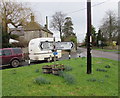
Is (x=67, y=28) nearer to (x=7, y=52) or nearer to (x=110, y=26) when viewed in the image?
(x=110, y=26)

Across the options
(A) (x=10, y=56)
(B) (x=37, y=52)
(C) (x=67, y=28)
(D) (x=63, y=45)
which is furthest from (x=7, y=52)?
(C) (x=67, y=28)

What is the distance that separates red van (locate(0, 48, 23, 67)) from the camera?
34.6 feet

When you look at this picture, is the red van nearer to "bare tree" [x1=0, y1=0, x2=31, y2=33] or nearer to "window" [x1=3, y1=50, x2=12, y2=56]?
"window" [x1=3, y1=50, x2=12, y2=56]

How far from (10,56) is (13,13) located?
11941mm

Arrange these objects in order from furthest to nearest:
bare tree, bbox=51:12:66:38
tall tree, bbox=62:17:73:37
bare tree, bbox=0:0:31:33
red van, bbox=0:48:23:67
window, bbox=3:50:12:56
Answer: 1. tall tree, bbox=62:17:73:37
2. bare tree, bbox=51:12:66:38
3. bare tree, bbox=0:0:31:33
4. window, bbox=3:50:12:56
5. red van, bbox=0:48:23:67

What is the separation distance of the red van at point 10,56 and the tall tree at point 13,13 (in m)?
10.7

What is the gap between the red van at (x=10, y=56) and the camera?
1054cm

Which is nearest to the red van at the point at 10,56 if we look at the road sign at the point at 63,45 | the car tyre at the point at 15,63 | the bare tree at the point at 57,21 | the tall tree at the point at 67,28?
the car tyre at the point at 15,63

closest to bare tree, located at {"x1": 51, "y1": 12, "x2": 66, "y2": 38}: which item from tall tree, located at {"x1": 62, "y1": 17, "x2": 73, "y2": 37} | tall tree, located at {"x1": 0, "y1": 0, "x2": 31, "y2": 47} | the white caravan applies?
tall tree, located at {"x1": 62, "y1": 17, "x2": 73, "y2": 37}

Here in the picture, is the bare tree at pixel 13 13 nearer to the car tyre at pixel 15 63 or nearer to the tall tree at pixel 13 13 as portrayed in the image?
the tall tree at pixel 13 13

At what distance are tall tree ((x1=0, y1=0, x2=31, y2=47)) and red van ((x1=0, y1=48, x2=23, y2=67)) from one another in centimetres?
1071

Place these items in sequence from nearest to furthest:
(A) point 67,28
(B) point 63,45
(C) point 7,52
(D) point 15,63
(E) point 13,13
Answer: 1. (B) point 63,45
2. (C) point 7,52
3. (D) point 15,63
4. (E) point 13,13
5. (A) point 67,28

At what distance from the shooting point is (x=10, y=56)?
10922 mm

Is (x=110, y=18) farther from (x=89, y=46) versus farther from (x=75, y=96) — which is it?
(x=75, y=96)
